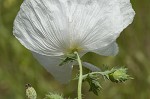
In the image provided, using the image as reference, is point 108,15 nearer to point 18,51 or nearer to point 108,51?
point 108,51

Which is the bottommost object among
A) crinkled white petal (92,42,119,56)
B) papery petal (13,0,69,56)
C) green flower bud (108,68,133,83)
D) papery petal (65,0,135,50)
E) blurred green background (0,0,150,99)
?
green flower bud (108,68,133,83)

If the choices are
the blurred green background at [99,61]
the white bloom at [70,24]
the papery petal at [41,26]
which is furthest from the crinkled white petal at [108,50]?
the blurred green background at [99,61]

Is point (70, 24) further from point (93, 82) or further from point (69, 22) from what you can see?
point (93, 82)

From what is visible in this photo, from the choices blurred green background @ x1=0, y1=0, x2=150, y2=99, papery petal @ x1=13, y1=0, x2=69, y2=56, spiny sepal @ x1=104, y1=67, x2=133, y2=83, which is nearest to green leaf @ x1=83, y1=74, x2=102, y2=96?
spiny sepal @ x1=104, y1=67, x2=133, y2=83

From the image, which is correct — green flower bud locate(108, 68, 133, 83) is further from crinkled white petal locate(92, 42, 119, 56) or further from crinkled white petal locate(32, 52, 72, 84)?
crinkled white petal locate(32, 52, 72, 84)

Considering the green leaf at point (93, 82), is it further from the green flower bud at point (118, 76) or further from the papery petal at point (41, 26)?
the papery petal at point (41, 26)

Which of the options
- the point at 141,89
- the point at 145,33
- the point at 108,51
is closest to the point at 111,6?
the point at 108,51

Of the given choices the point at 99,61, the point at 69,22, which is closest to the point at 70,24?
the point at 69,22
